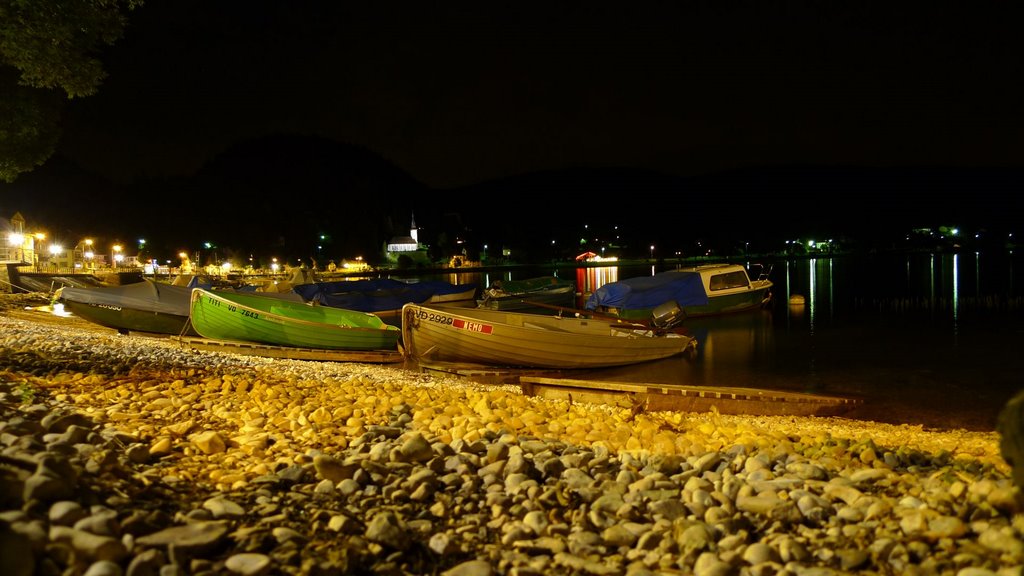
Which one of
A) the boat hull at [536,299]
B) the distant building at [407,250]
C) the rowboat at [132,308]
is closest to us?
the rowboat at [132,308]

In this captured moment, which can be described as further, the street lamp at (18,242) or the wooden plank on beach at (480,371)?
the street lamp at (18,242)

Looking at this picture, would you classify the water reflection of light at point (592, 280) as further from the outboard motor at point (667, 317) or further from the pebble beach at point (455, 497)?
the pebble beach at point (455, 497)

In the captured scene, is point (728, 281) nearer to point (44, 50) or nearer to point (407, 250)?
point (44, 50)

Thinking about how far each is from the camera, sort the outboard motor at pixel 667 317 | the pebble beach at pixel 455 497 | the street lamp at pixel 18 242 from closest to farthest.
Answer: the pebble beach at pixel 455 497 → the outboard motor at pixel 667 317 → the street lamp at pixel 18 242

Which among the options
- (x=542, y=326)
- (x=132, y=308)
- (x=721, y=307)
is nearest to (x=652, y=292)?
(x=721, y=307)

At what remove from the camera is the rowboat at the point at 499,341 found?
16.4 meters

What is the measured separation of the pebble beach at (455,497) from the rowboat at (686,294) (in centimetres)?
2158

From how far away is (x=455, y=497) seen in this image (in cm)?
519

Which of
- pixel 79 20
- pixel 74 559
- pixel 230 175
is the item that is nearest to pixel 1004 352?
pixel 74 559

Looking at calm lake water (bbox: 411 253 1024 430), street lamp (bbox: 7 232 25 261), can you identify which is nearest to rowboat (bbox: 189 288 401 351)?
calm lake water (bbox: 411 253 1024 430)

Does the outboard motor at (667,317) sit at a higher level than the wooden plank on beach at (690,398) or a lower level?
higher

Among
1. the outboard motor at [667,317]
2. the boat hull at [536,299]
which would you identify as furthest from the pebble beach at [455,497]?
the boat hull at [536,299]

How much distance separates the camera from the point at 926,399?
606 inches

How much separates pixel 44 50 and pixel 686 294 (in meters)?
26.3
